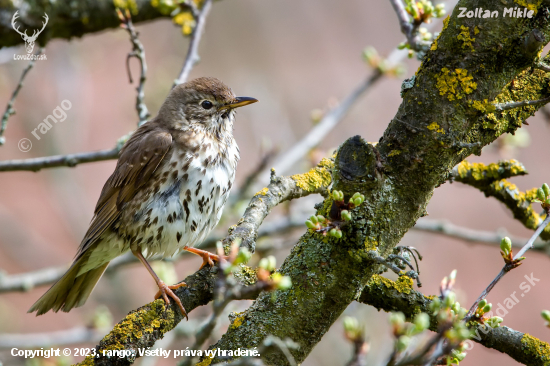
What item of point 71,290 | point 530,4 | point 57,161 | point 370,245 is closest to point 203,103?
point 57,161

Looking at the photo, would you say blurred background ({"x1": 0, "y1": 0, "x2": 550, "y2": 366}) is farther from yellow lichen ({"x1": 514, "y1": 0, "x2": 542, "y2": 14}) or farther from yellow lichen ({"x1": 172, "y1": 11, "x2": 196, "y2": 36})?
yellow lichen ({"x1": 514, "y1": 0, "x2": 542, "y2": 14})

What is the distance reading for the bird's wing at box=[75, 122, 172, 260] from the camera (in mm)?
3564

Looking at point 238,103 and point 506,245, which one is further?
point 238,103

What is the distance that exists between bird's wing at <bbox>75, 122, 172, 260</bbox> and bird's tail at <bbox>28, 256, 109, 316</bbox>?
16 cm

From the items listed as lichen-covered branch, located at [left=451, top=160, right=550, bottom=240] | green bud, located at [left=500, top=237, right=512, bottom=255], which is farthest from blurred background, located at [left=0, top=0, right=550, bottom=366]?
green bud, located at [left=500, top=237, right=512, bottom=255]

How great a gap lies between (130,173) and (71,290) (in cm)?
98

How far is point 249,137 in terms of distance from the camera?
9.30 m

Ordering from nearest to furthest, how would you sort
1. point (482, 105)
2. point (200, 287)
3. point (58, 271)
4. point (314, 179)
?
point (482, 105) → point (200, 287) → point (314, 179) → point (58, 271)

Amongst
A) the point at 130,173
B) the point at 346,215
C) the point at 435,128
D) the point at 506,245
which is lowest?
the point at 130,173

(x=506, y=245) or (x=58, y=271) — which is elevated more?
(x=506, y=245)

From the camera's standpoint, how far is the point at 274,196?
Result: 2.76 metres

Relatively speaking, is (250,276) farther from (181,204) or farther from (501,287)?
(501,287)

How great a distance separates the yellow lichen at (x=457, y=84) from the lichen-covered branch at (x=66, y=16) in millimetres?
2848

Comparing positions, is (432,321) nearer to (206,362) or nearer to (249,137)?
(206,362)
